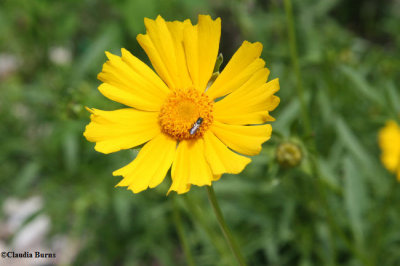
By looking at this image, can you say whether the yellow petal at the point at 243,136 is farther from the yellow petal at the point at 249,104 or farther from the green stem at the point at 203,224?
the green stem at the point at 203,224

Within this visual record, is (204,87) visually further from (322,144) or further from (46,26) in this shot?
(46,26)

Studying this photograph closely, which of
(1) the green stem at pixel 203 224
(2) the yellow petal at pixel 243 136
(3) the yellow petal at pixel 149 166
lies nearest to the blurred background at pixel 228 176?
(1) the green stem at pixel 203 224

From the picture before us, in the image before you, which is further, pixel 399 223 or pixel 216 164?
pixel 399 223

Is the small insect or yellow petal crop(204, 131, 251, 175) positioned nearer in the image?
yellow petal crop(204, 131, 251, 175)

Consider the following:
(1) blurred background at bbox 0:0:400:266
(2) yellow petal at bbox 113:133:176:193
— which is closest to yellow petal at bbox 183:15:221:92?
(2) yellow petal at bbox 113:133:176:193

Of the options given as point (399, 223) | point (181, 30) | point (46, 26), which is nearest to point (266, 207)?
point (399, 223)

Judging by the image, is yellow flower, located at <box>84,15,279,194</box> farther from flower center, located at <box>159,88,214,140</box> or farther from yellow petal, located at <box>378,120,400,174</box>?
yellow petal, located at <box>378,120,400,174</box>

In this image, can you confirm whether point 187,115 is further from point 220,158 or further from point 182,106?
point 220,158

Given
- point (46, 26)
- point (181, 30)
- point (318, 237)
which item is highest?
point (46, 26)
